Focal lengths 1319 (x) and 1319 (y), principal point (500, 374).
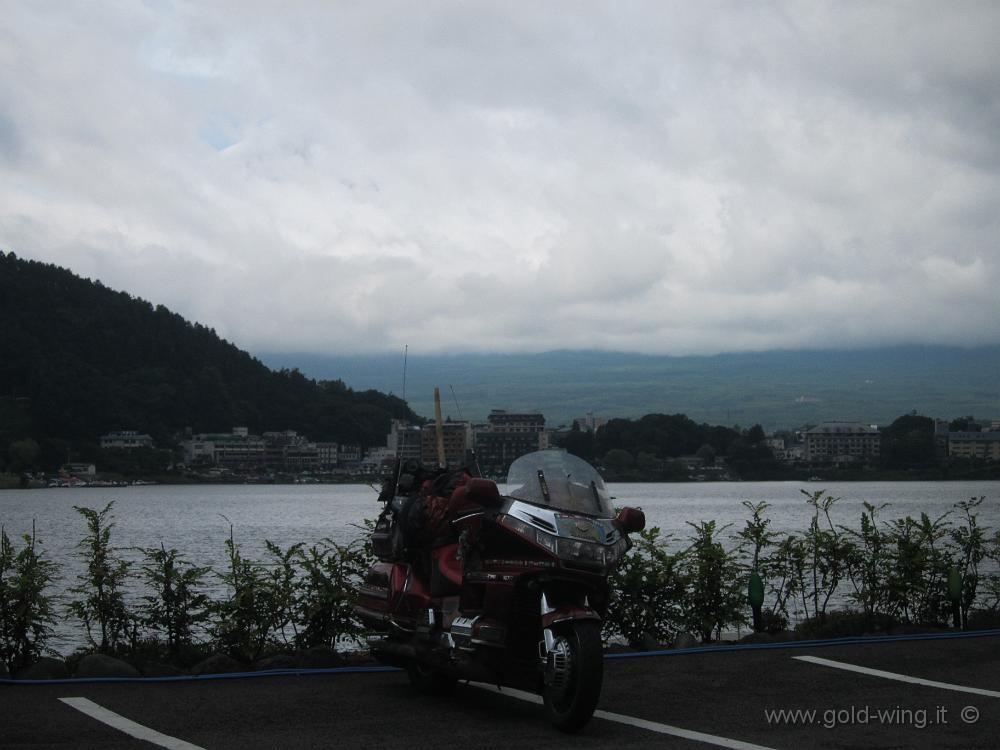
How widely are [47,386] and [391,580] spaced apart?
117607 millimetres

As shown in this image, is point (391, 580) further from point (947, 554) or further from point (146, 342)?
point (146, 342)

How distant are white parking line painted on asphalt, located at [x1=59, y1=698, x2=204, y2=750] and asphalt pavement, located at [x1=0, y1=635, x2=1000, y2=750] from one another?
0.01m

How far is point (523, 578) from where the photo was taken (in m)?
7.12

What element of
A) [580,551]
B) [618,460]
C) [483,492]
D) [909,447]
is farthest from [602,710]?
[909,447]

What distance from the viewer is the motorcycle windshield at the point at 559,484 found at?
727 cm

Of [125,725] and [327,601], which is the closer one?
[125,725]

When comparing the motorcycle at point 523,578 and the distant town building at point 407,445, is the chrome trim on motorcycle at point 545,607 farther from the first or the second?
the distant town building at point 407,445

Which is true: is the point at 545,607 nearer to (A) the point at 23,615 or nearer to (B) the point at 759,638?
(A) the point at 23,615

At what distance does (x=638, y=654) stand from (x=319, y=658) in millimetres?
2293

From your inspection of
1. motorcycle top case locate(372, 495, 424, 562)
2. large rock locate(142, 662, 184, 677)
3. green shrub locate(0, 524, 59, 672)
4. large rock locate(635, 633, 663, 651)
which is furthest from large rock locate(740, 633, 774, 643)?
green shrub locate(0, 524, 59, 672)

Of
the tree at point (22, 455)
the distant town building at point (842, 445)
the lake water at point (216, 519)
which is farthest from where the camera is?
the distant town building at point (842, 445)

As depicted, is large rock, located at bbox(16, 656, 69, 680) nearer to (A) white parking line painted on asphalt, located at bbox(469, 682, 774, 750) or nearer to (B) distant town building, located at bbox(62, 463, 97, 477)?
(A) white parking line painted on asphalt, located at bbox(469, 682, 774, 750)

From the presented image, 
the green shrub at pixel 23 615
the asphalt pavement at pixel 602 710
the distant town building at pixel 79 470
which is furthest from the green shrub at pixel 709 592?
the distant town building at pixel 79 470

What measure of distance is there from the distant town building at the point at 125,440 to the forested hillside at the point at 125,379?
995 millimetres
